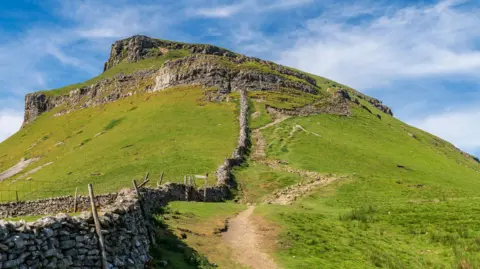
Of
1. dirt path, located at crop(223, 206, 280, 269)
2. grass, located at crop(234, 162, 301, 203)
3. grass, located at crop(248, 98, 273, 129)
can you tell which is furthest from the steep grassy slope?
grass, located at crop(248, 98, 273, 129)

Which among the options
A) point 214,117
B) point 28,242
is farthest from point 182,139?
point 28,242

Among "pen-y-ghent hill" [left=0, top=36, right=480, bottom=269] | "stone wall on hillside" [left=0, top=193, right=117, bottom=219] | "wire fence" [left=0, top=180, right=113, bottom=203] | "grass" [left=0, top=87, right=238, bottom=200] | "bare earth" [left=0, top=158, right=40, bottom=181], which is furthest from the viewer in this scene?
"bare earth" [left=0, top=158, right=40, bottom=181]

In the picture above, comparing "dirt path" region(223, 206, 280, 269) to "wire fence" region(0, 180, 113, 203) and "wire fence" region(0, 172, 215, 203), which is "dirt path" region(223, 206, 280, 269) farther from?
"wire fence" region(0, 180, 113, 203)

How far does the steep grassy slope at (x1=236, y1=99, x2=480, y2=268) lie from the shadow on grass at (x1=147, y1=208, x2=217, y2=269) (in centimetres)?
511

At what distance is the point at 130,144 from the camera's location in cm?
7575

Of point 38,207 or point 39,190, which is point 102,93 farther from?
point 38,207

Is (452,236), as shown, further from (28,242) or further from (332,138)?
(332,138)

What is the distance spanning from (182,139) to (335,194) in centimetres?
3495

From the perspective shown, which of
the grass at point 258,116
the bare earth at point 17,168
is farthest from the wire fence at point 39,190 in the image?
the grass at point 258,116

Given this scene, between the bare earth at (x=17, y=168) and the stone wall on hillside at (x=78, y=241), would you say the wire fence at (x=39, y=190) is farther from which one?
the stone wall on hillside at (x=78, y=241)

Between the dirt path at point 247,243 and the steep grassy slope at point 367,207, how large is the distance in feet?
3.78

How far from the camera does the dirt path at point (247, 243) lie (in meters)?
23.2

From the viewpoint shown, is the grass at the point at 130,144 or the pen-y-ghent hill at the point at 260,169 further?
the grass at the point at 130,144

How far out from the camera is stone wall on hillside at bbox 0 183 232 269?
38.5ft
